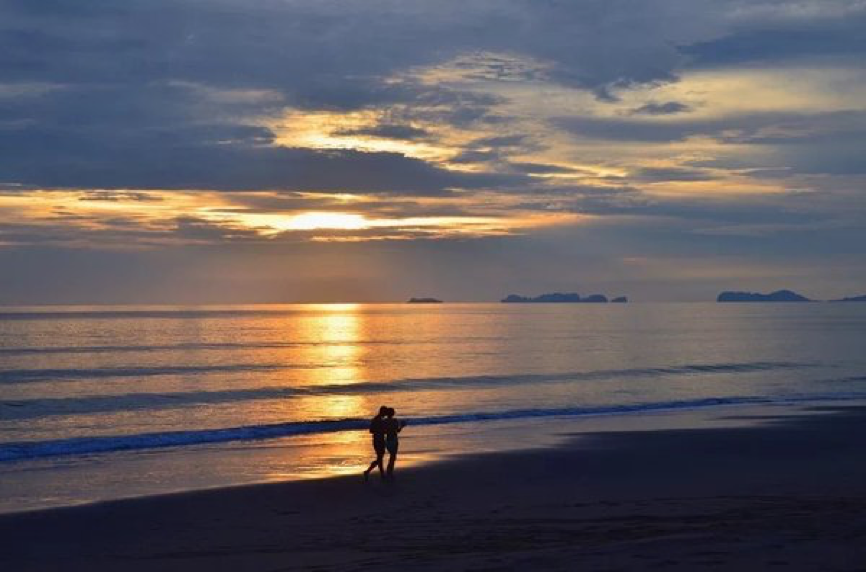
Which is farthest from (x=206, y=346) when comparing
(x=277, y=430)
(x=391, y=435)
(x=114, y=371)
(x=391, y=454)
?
(x=391, y=435)

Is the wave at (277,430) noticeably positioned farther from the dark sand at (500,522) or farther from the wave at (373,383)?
the wave at (373,383)

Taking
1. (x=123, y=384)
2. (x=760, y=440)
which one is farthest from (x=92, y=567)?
(x=123, y=384)

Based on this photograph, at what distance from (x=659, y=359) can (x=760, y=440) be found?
45.5 m

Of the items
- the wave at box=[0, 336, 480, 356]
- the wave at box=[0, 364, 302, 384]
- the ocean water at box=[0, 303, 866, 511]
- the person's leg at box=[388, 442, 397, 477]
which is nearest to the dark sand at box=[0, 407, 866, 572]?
the person's leg at box=[388, 442, 397, 477]

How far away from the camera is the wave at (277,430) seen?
2964 centimetres

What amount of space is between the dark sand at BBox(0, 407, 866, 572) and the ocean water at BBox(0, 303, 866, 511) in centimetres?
304

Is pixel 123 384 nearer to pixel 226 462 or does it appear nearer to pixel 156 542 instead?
pixel 226 462

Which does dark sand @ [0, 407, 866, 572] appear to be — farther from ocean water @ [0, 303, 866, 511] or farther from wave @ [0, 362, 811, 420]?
wave @ [0, 362, 811, 420]

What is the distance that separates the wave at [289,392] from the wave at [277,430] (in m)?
9.49

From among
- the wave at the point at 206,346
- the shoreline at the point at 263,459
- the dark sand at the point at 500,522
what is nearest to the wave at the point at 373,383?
A: the shoreline at the point at 263,459

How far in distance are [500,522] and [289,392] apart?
34422 mm

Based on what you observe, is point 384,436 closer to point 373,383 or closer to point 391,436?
point 391,436

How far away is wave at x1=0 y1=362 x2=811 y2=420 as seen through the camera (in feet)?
140

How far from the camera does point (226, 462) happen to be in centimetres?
2647
